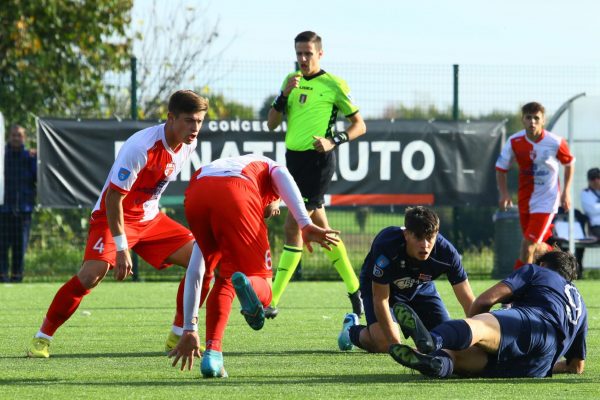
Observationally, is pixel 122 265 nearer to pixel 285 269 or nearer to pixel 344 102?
pixel 285 269

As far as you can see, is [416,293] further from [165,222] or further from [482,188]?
[482,188]

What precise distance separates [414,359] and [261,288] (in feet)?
2.91

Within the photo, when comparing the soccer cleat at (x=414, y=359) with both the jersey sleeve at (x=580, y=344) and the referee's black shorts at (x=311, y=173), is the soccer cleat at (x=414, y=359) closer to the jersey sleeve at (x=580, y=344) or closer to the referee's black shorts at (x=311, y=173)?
the jersey sleeve at (x=580, y=344)

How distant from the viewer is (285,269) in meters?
9.68

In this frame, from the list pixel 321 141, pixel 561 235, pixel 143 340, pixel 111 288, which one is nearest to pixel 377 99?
pixel 561 235

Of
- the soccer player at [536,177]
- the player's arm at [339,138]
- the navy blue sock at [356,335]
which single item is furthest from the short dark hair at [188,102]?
the soccer player at [536,177]

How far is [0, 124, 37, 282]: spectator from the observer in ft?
49.5

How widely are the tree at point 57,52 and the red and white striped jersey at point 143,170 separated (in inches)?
413

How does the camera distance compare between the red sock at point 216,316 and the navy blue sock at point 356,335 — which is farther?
the navy blue sock at point 356,335

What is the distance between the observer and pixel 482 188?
16203 mm

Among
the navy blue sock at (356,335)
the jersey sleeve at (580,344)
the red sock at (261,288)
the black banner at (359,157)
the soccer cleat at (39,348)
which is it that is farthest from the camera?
the black banner at (359,157)

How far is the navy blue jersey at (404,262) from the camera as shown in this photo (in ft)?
22.7

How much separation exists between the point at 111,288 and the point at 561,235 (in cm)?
599

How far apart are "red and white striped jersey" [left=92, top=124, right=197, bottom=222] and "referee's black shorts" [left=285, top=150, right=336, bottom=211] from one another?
222 cm
